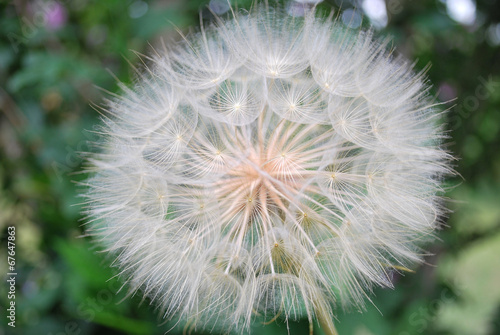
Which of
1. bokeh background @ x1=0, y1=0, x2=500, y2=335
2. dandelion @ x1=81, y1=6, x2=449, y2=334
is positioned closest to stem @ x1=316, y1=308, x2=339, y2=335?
dandelion @ x1=81, y1=6, x2=449, y2=334

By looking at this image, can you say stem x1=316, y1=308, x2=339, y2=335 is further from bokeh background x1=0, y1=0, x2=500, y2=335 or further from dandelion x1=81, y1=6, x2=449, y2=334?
bokeh background x1=0, y1=0, x2=500, y2=335

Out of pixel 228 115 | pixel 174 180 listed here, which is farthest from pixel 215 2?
pixel 174 180

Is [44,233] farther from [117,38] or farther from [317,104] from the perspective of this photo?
[317,104]

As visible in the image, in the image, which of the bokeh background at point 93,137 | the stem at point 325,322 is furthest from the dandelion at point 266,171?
the bokeh background at point 93,137

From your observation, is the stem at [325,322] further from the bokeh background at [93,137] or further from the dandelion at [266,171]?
the bokeh background at [93,137]

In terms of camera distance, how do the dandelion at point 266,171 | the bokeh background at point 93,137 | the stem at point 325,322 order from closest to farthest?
the stem at point 325,322 → the dandelion at point 266,171 → the bokeh background at point 93,137
